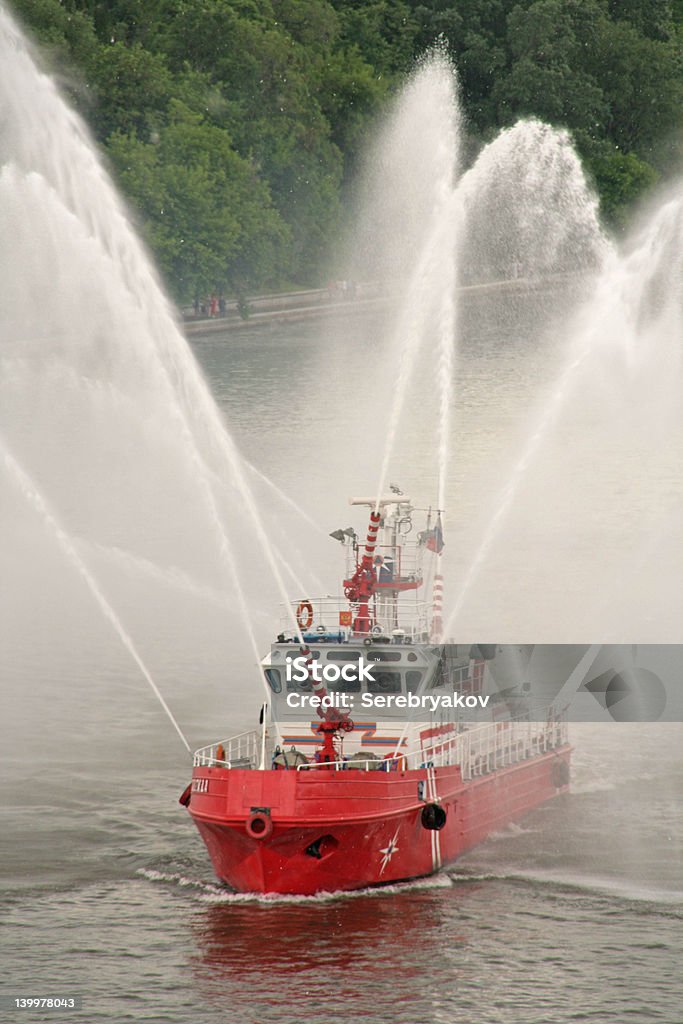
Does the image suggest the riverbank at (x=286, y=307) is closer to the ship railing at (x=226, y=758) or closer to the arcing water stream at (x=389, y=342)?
the arcing water stream at (x=389, y=342)

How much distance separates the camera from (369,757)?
53438 mm

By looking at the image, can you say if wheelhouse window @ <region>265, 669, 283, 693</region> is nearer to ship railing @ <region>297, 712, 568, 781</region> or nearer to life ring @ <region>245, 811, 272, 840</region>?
ship railing @ <region>297, 712, 568, 781</region>

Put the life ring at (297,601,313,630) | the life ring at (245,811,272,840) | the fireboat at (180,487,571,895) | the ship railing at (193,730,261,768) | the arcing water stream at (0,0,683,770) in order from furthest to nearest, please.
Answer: the arcing water stream at (0,0,683,770), the life ring at (297,601,313,630), the ship railing at (193,730,261,768), the fireboat at (180,487,571,895), the life ring at (245,811,272,840)

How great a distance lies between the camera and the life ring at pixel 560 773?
205 ft

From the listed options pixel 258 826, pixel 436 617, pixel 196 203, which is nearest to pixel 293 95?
pixel 196 203

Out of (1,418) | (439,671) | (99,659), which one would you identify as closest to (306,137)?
(1,418)

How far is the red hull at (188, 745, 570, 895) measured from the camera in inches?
1987

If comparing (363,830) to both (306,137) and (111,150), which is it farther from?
(306,137)

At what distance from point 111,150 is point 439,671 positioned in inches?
4060

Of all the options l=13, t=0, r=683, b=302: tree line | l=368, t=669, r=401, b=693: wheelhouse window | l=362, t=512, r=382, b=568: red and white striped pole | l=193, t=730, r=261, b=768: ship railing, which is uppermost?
l=13, t=0, r=683, b=302: tree line

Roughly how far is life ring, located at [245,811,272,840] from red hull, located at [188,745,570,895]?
0.12ft

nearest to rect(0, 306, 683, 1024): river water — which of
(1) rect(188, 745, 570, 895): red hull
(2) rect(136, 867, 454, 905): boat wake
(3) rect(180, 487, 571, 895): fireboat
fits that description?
(2) rect(136, 867, 454, 905): boat wake

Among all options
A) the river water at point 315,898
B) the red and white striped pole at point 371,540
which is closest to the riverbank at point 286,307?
the river water at point 315,898

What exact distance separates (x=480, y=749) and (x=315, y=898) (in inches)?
336
